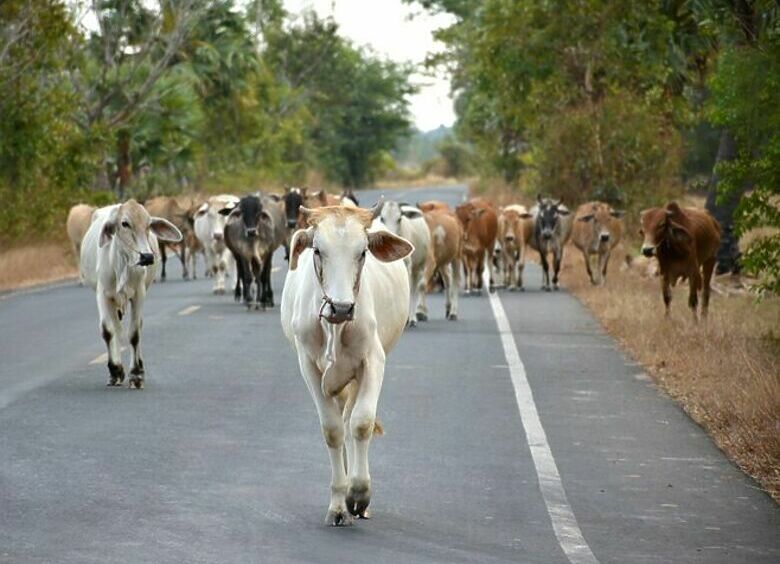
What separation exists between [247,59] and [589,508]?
5020cm

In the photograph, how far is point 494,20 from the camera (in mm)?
37844

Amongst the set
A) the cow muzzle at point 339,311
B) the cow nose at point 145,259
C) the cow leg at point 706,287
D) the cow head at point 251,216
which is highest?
the cow muzzle at point 339,311

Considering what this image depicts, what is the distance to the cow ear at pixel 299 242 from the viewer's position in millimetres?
9891

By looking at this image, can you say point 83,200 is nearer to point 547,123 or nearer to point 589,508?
point 547,123

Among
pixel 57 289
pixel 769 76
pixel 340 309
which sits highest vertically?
pixel 769 76

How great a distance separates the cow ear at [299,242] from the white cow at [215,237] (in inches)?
731

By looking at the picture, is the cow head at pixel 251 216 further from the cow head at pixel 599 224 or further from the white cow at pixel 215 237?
the cow head at pixel 599 224

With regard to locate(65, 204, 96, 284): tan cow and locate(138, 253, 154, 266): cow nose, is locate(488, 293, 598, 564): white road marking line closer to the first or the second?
locate(138, 253, 154, 266): cow nose

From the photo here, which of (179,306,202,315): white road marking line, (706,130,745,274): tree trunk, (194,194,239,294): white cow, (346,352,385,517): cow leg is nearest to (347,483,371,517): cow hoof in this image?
(346,352,385,517): cow leg

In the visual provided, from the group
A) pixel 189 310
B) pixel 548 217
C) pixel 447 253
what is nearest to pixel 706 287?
pixel 447 253

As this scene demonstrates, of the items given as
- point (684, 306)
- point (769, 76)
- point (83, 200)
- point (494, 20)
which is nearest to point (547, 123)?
point (494, 20)

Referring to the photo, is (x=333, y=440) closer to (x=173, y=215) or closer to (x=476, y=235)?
(x=476, y=235)

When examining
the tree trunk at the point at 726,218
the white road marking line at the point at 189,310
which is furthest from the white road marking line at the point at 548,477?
the tree trunk at the point at 726,218

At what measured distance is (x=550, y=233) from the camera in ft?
104
